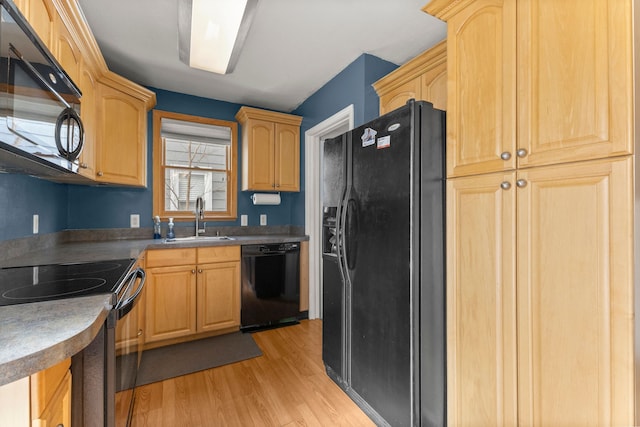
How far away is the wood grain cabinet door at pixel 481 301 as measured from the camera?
1.12 metres

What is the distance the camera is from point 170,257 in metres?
2.50

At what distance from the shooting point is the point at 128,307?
1.12m

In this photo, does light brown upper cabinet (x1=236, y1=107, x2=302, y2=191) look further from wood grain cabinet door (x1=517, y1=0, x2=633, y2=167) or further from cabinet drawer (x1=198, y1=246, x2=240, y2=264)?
wood grain cabinet door (x1=517, y1=0, x2=633, y2=167)

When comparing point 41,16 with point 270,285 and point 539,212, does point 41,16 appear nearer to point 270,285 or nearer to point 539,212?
point 539,212

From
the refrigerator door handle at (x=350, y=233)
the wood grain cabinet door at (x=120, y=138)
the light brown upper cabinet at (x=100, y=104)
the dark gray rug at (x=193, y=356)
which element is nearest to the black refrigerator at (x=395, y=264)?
the refrigerator door handle at (x=350, y=233)

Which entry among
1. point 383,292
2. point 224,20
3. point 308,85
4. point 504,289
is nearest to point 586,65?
point 504,289

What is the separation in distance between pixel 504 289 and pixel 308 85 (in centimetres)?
260

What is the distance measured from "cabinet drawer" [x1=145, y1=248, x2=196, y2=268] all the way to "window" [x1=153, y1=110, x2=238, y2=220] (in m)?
0.69

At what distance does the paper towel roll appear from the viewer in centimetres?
333

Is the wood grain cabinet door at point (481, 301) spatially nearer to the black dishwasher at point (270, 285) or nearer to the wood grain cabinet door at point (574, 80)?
the wood grain cabinet door at point (574, 80)

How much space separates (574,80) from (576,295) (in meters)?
0.71

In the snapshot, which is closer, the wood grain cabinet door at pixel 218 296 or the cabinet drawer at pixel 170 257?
the cabinet drawer at pixel 170 257

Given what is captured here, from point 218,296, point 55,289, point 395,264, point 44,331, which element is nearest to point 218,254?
point 218,296

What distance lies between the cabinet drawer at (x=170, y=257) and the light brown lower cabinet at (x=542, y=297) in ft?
7.09
